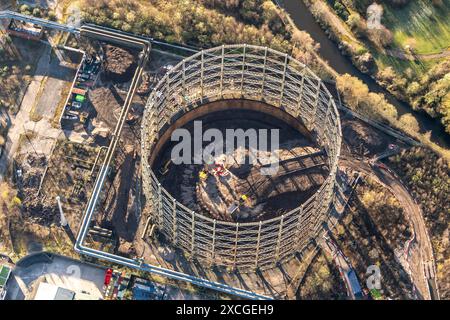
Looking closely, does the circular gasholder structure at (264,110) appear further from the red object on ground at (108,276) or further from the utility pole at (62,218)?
the utility pole at (62,218)

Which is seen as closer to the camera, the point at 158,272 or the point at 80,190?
the point at 158,272

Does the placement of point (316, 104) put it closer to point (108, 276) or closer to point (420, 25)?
point (420, 25)

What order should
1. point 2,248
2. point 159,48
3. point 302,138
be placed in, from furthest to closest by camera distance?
point 159,48, point 302,138, point 2,248

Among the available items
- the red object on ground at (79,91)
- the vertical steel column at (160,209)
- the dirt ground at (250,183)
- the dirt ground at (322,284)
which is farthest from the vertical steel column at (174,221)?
the red object on ground at (79,91)

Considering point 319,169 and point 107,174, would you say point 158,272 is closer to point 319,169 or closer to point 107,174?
point 107,174

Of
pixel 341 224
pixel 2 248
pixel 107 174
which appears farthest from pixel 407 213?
pixel 2 248

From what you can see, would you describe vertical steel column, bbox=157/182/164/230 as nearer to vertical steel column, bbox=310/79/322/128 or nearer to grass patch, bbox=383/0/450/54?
vertical steel column, bbox=310/79/322/128

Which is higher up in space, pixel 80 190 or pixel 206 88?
pixel 206 88

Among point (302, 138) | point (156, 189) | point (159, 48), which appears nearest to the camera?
point (156, 189)
